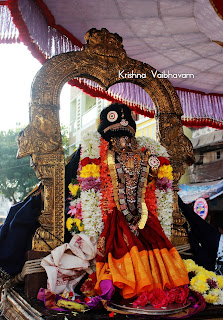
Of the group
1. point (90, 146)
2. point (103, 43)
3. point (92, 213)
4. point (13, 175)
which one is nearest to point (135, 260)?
point (92, 213)

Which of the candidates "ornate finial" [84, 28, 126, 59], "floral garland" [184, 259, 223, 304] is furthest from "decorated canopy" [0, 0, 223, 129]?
"floral garland" [184, 259, 223, 304]

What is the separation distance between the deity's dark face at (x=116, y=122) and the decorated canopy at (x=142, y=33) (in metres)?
1.07

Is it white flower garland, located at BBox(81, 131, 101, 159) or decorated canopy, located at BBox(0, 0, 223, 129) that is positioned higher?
decorated canopy, located at BBox(0, 0, 223, 129)

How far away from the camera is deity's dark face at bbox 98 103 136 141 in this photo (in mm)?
3539

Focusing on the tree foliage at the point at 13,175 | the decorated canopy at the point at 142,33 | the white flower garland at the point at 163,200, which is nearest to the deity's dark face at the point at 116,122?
the white flower garland at the point at 163,200

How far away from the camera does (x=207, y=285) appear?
2852 mm

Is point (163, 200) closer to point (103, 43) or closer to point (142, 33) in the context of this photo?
point (103, 43)

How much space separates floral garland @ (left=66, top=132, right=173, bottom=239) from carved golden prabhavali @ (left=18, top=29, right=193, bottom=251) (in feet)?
0.53

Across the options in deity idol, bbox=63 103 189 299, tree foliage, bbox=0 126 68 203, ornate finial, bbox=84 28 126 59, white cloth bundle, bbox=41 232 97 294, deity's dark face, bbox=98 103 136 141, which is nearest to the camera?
deity idol, bbox=63 103 189 299

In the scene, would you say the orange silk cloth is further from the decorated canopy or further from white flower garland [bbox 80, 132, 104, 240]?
the decorated canopy

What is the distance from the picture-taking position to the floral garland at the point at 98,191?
131 inches

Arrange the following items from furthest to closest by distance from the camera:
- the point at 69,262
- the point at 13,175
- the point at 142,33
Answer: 1. the point at 13,175
2. the point at 142,33
3. the point at 69,262

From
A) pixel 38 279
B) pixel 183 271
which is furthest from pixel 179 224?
pixel 38 279

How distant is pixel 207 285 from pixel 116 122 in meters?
1.89
